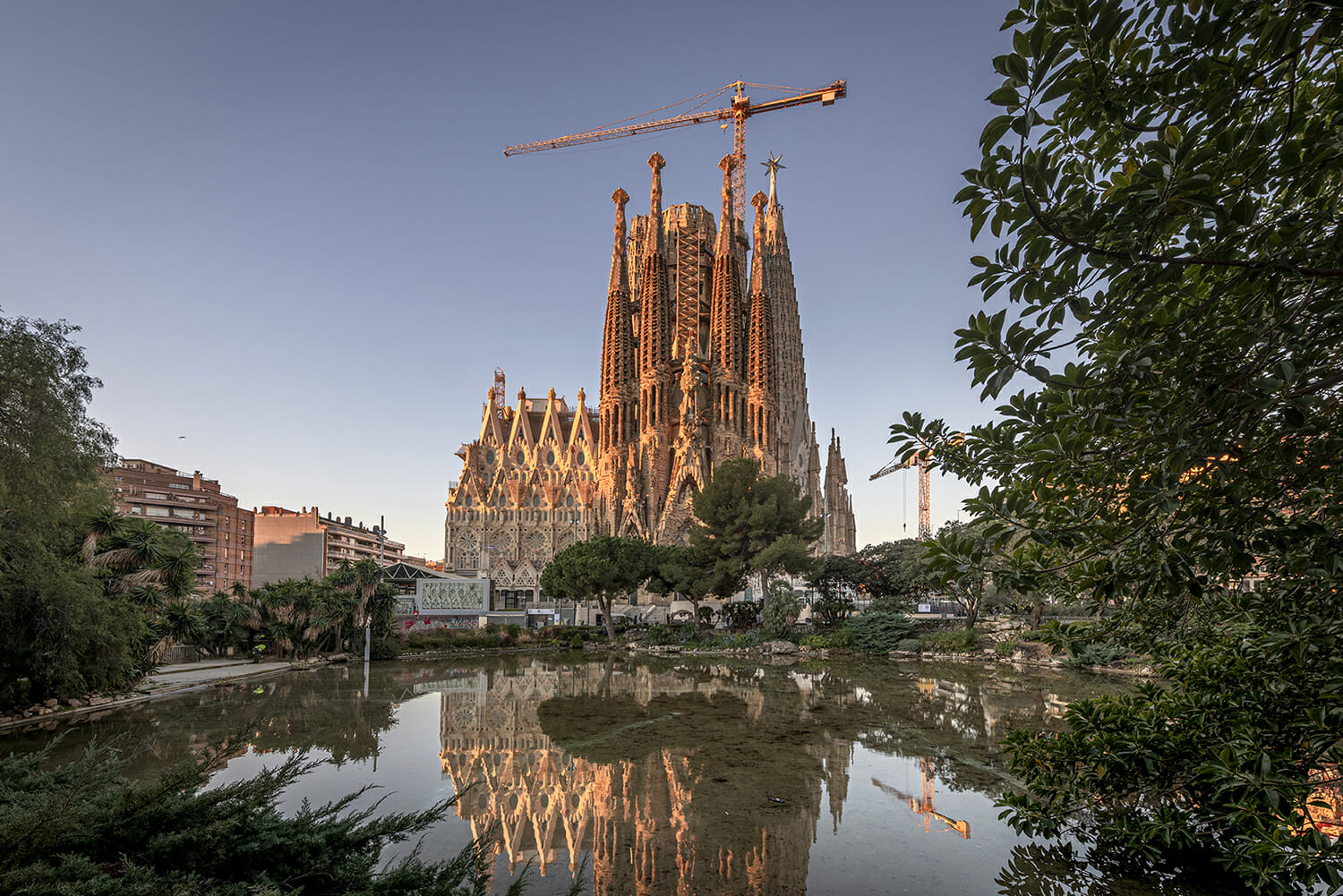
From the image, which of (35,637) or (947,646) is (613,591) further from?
(35,637)

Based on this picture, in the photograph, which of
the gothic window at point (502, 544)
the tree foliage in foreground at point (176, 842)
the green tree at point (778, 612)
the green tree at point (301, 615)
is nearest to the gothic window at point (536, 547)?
the gothic window at point (502, 544)

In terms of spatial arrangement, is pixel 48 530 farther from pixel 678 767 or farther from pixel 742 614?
pixel 742 614

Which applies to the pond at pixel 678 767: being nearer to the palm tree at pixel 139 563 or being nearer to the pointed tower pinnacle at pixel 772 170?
the palm tree at pixel 139 563

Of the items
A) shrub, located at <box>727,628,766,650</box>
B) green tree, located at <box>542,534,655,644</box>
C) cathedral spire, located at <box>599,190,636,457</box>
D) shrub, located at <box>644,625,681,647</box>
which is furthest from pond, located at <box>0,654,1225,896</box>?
cathedral spire, located at <box>599,190,636,457</box>

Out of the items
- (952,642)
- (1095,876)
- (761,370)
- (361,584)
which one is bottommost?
(952,642)

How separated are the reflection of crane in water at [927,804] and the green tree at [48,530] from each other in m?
14.1

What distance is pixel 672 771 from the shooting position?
9805mm

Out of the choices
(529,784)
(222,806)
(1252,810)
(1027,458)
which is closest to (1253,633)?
(1252,810)

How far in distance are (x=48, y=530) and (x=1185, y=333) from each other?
17.4 m

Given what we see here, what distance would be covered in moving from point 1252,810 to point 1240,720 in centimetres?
145

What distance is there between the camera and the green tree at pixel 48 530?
10797 millimetres

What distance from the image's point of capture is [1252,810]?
4.16 m

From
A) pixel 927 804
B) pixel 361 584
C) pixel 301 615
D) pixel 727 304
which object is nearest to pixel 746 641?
pixel 361 584

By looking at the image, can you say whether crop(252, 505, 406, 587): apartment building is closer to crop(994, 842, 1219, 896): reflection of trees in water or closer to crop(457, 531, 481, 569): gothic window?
crop(457, 531, 481, 569): gothic window
